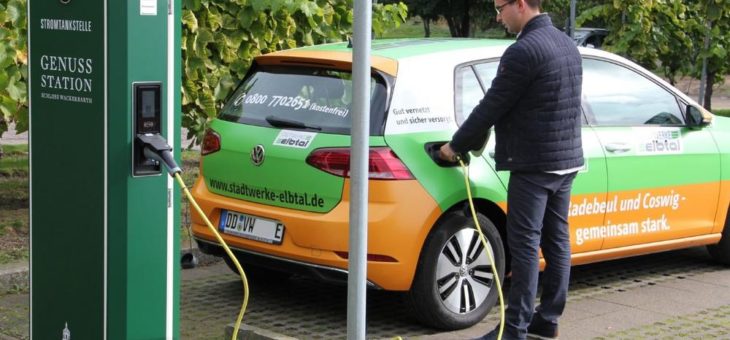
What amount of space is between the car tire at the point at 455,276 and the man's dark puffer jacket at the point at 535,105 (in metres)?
0.60

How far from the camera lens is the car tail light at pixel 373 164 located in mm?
6395

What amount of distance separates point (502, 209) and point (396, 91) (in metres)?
0.95

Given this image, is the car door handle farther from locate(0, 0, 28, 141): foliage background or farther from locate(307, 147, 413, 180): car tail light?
locate(0, 0, 28, 141): foliage background

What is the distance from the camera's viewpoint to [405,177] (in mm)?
6414

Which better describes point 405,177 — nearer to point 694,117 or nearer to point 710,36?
point 694,117

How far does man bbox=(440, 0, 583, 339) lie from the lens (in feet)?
19.9

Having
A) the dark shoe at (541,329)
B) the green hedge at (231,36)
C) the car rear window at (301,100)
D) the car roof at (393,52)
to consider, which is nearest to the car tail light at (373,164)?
the car rear window at (301,100)

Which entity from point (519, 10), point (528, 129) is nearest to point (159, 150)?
point (528, 129)

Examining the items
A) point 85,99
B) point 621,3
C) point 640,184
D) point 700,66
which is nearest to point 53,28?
point 85,99

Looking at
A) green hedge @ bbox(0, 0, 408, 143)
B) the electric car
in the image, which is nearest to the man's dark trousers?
the electric car

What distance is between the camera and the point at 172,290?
4910 millimetres

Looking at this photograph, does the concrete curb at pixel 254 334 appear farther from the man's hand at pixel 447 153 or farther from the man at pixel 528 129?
the man's hand at pixel 447 153

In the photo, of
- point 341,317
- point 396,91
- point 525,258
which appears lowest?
point 341,317

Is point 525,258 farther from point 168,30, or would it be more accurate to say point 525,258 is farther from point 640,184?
point 168,30
